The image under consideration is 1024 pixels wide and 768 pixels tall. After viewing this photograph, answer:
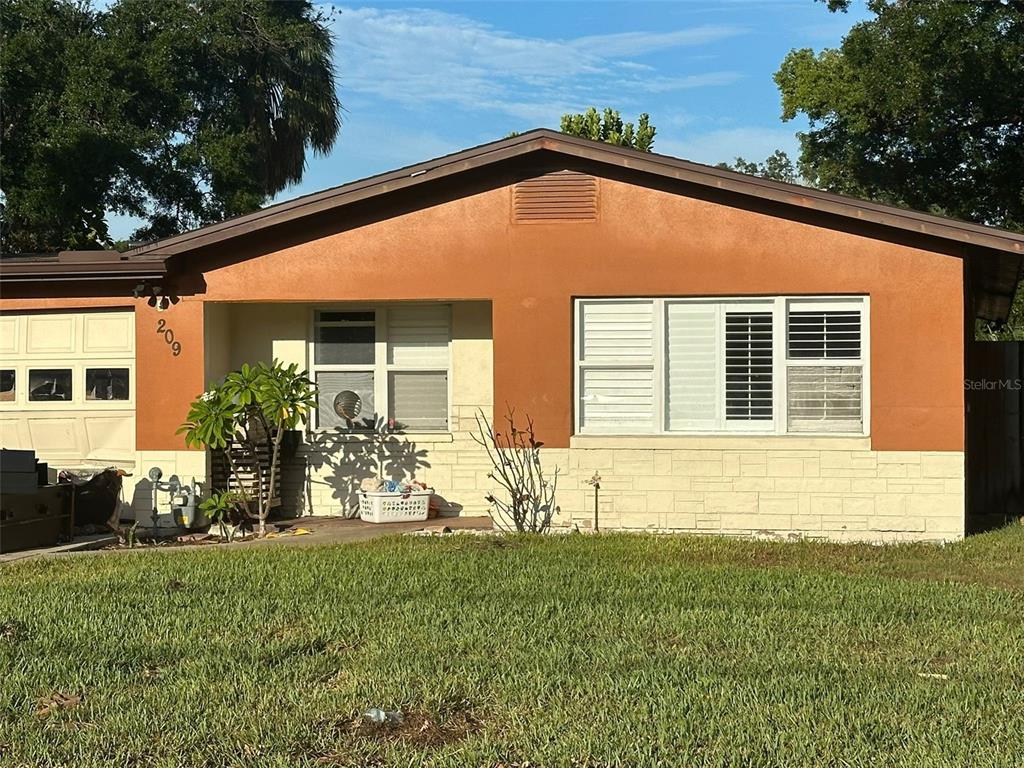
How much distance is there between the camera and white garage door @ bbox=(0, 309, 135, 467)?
1203 centimetres

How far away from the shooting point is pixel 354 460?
1263 cm

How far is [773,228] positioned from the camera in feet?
35.4

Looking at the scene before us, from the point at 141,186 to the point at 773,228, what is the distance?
61.0ft

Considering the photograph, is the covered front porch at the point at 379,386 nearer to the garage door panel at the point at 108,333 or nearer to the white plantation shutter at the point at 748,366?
the garage door panel at the point at 108,333

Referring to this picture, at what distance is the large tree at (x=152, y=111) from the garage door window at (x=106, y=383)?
11978 millimetres

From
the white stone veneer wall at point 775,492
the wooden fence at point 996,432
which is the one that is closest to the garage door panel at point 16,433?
the white stone veneer wall at point 775,492

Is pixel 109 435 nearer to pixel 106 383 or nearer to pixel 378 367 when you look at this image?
pixel 106 383

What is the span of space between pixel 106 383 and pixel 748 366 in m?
6.90

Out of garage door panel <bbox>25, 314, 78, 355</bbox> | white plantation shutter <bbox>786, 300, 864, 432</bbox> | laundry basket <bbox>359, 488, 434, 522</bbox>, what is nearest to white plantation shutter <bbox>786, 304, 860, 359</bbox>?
white plantation shutter <bbox>786, 300, 864, 432</bbox>

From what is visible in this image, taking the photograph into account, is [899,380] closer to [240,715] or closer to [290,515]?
[290,515]

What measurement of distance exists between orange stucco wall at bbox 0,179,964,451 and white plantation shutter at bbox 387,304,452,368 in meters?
1.28

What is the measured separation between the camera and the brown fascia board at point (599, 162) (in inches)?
402

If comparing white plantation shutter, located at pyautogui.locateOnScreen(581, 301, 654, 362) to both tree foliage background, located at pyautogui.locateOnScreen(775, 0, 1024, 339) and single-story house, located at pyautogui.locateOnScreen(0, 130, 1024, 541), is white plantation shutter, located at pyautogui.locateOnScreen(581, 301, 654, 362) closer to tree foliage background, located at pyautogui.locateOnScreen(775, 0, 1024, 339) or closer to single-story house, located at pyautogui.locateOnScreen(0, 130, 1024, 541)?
single-story house, located at pyautogui.locateOnScreen(0, 130, 1024, 541)

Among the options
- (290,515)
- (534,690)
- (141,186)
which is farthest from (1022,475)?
(141,186)
